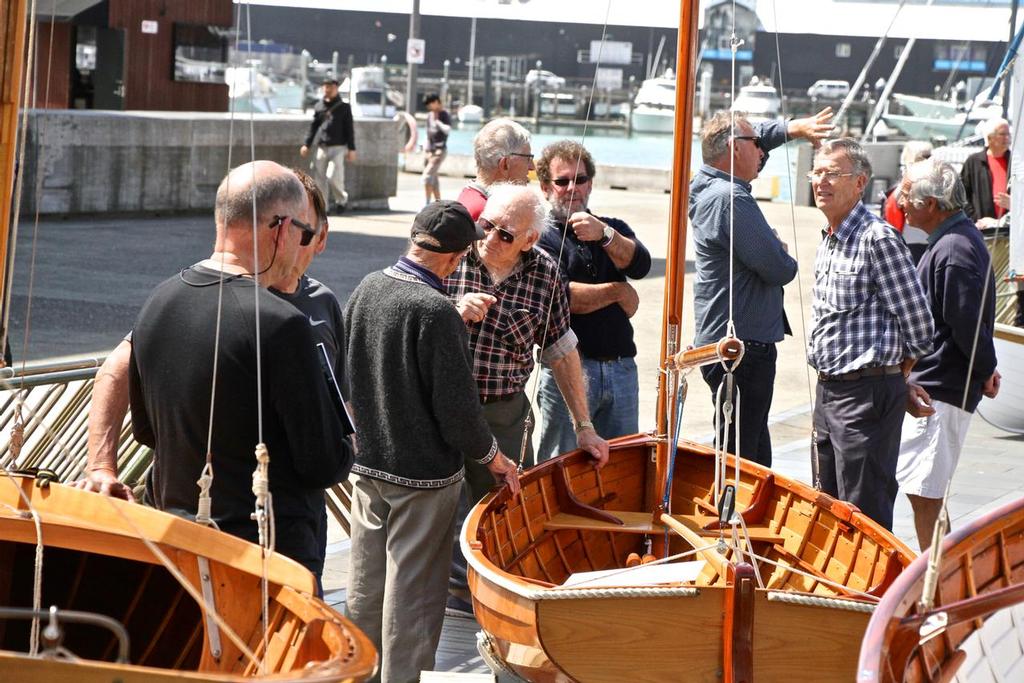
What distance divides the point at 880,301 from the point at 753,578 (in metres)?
2.06

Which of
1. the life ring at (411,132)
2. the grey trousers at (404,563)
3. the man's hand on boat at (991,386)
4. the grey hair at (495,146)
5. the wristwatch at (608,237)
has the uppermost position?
the life ring at (411,132)

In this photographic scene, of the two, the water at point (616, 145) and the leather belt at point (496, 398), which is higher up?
the water at point (616, 145)

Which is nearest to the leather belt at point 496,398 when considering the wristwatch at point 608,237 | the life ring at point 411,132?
the wristwatch at point 608,237

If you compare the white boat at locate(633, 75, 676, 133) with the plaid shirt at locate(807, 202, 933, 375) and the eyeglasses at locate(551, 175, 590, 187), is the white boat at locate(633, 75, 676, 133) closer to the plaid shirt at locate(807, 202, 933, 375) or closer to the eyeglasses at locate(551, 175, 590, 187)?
the eyeglasses at locate(551, 175, 590, 187)

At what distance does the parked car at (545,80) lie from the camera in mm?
99562

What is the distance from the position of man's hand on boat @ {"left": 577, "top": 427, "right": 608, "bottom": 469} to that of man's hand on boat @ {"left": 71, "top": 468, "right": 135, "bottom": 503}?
2.12 meters

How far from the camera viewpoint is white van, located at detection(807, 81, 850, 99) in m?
98.4

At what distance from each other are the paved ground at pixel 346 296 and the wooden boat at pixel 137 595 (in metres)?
1.68

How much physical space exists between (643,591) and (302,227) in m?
1.39

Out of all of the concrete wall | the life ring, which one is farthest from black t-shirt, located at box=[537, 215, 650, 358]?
the life ring

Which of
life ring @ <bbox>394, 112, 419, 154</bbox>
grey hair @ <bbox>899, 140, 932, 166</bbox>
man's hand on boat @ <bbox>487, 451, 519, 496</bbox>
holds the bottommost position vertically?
man's hand on boat @ <bbox>487, 451, 519, 496</bbox>

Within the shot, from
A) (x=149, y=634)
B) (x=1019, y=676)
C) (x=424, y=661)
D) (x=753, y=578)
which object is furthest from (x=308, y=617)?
(x=1019, y=676)

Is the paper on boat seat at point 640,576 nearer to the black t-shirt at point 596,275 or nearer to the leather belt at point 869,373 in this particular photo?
the leather belt at point 869,373

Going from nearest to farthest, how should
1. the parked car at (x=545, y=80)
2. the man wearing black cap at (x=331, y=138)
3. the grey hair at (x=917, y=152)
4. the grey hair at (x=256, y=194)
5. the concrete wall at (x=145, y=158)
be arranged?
the grey hair at (x=256, y=194) < the grey hair at (x=917, y=152) < the concrete wall at (x=145, y=158) < the man wearing black cap at (x=331, y=138) < the parked car at (x=545, y=80)
